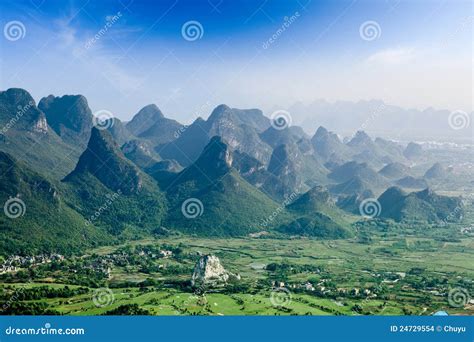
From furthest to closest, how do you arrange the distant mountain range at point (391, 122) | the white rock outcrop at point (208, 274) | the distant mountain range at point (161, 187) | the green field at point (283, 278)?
1. the distant mountain range at point (391, 122)
2. the distant mountain range at point (161, 187)
3. the white rock outcrop at point (208, 274)
4. the green field at point (283, 278)

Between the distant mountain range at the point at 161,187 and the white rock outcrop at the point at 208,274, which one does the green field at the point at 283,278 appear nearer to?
the white rock outcrop at the point at 208,274

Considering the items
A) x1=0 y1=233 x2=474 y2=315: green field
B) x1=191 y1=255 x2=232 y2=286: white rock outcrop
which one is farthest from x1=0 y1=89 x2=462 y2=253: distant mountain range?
x1=191 y1=255 x2=232 y2=286: white rock outcrop

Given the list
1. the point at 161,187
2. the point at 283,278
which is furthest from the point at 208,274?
the point at 161,187

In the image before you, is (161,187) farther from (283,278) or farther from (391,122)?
(391,122)

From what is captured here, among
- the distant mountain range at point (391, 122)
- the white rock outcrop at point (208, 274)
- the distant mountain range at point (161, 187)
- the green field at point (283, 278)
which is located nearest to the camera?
the green field at point (283, 278)

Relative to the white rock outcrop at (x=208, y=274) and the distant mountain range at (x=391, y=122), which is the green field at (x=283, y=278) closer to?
the white rock outcrop at (x=208, y=274)

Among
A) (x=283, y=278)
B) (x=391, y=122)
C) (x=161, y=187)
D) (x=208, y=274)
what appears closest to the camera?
(x=208, y=274)

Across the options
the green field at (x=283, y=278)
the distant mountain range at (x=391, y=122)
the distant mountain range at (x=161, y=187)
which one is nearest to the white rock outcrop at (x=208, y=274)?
the green field at (x=283, y=278)

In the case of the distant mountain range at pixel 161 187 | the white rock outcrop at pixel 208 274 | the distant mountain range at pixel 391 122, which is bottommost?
the white rock outcrop at pixel 208 274

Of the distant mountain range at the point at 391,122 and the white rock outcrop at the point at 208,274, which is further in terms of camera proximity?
the distant mountain range at the point at 391,122

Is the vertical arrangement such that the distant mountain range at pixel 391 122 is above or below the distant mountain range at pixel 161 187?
above
